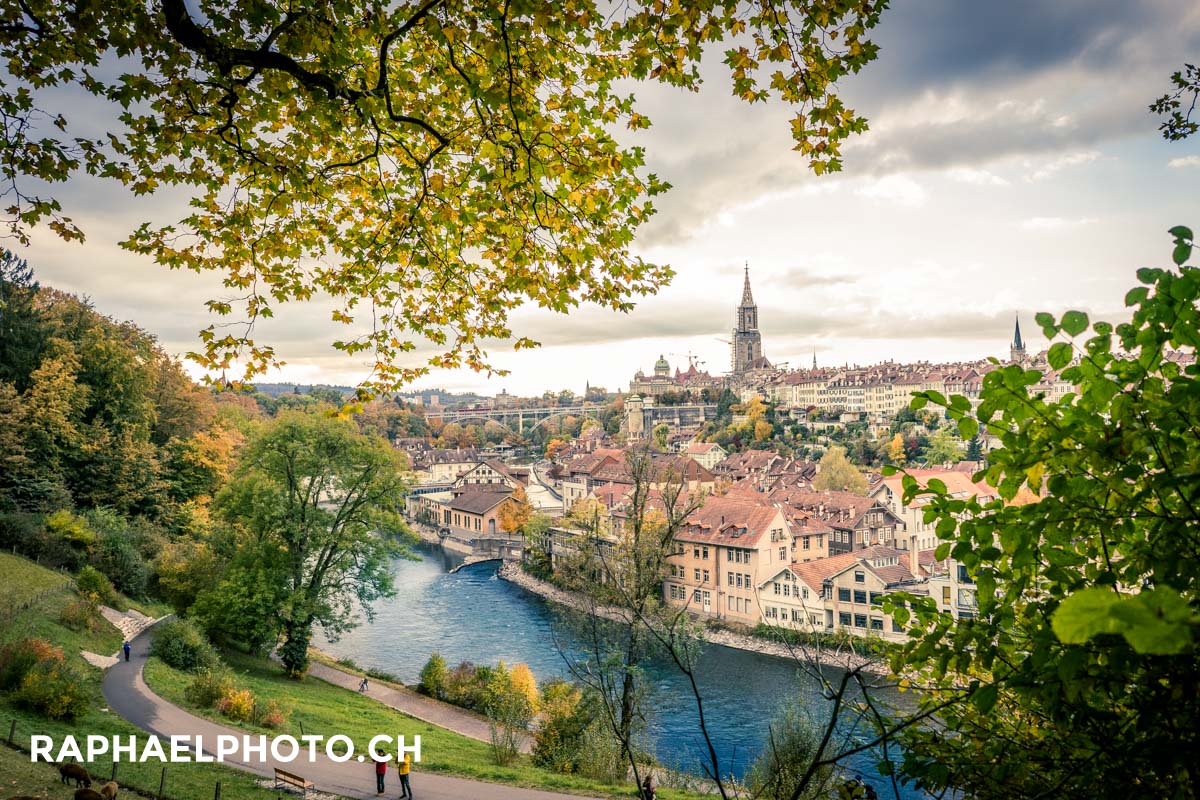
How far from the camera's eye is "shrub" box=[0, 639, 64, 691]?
36.3 feet

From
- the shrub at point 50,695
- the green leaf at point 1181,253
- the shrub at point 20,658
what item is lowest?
the shrub at point 50,695

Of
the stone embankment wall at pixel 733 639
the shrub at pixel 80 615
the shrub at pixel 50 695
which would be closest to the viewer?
the shrub at pixel 50 695

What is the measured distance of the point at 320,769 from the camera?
11.3 metres

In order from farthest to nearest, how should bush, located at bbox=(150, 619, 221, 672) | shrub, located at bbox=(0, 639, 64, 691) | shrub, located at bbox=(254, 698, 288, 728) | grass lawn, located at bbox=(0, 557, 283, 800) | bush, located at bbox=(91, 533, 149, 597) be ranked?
bush, located at bbox=(91, 533, 149, 597) < bush, located at bbox=(150, 619, 221, 672) < shrub, located at bbox=(254, 698, 288, 728) < shrub, located at bbox=(0, 639, 64, 691) < grass lawn, located at bbox=(0, 557, 283, 800)

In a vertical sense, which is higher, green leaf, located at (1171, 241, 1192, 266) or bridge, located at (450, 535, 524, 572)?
green leaf, located at (1171, 241, 1192, 266)

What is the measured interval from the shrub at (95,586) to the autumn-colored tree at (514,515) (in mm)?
26933

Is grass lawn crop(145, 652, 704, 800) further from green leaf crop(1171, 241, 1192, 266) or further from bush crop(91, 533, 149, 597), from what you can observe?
green leaf crop(1171, 241, 1192, 266)

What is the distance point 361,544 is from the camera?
20.2m

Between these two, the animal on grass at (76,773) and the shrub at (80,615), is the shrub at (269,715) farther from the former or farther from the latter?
the animal on grass at (76,773)

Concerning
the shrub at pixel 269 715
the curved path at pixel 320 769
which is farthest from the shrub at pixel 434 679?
the curved path at pixel 320 769

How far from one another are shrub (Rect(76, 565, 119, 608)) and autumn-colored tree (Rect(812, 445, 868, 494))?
38.9 m

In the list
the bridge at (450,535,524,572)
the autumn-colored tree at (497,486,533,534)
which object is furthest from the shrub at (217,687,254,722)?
the autumn-colored tree at (497,486,533,534)

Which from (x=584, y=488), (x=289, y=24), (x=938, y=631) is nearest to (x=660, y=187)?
(x=289, y=24)

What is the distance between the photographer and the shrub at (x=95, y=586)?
18.8 m
